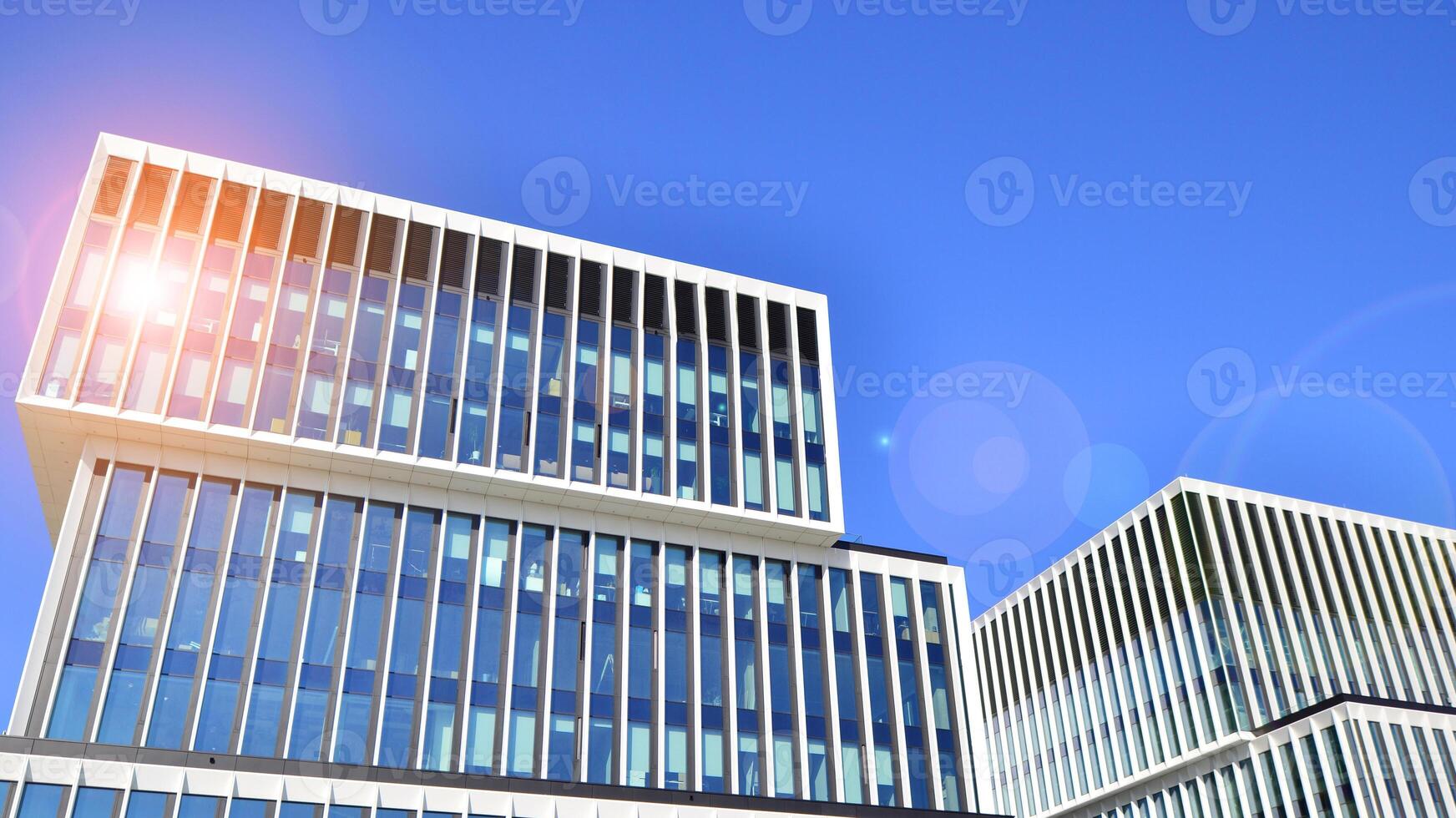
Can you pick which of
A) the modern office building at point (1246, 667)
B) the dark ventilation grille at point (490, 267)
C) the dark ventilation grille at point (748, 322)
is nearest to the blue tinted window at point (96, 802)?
the dark ventilation grille at point (490, 267)

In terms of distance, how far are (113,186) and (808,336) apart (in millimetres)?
31317

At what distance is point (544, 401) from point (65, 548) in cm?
1894

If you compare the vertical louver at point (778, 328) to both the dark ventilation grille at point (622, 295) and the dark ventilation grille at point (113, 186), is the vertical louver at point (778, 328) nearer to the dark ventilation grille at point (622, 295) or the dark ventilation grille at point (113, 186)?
the dark ventilation grille at point (622, 295)

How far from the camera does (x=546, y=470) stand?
50.5 m

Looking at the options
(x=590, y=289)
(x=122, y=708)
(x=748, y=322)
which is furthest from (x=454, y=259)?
(x=122, y=708)

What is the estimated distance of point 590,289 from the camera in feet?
183

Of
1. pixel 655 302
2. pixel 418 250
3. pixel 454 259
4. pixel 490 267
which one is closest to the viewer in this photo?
pixel 418 250

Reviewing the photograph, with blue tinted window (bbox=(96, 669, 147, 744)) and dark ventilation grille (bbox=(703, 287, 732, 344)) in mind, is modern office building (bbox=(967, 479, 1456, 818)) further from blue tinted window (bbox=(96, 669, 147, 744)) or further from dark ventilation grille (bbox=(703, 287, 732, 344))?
blue tinted window (bbox=(96, 669, 147, 744))

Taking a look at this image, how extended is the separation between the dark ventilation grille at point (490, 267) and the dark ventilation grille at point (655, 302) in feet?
22.2

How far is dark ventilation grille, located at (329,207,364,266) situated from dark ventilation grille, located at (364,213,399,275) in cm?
54

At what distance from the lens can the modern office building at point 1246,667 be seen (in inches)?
2475

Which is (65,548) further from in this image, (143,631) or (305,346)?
(305,346)

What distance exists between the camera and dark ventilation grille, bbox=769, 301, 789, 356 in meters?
58.3

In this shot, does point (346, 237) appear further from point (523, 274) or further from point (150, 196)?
point (523, 274)
